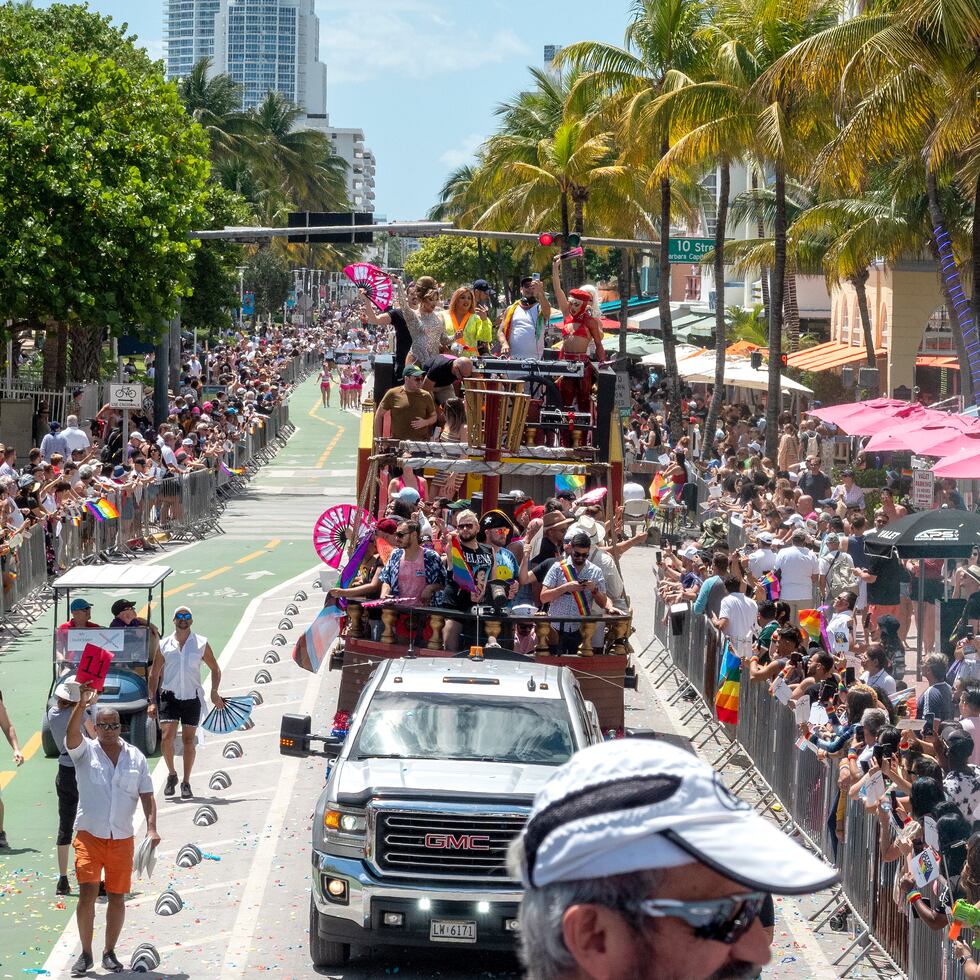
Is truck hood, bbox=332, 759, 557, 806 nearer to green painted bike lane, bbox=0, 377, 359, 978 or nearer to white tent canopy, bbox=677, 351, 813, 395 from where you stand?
green painted bike lane, bbox=0, 377, 359, 978

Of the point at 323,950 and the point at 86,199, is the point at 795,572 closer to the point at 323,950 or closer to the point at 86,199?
the point at 323,950

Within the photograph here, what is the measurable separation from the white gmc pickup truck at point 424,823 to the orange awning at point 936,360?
39.3 metres

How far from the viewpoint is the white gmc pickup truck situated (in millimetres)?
9922

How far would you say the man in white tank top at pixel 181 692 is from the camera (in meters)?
14.5

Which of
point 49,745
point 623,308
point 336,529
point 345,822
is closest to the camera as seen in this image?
point 345,822

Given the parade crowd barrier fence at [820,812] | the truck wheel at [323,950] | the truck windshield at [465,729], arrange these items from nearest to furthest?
the parade crowd barrier fence at [820,812]
the truck wheel at [323,950]
the truck windshield at [465,729]

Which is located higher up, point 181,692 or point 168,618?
point 181,692

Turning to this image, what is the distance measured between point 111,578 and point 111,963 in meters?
7.03

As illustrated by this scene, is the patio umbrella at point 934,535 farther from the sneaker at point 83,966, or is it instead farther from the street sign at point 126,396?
the street sign at point 126,396

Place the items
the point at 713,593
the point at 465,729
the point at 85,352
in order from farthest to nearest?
the point at 85,352 → the point at 713,593 → the point at 465,729

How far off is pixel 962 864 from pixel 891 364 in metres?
43.3

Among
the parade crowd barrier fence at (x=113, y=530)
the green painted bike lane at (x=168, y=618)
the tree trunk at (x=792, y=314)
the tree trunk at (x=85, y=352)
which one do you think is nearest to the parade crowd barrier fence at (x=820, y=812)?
the green painted bike lane at (x=168, y=618)

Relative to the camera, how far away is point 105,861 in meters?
10.4

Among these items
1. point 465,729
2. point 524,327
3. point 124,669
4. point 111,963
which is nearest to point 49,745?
point 124,669
